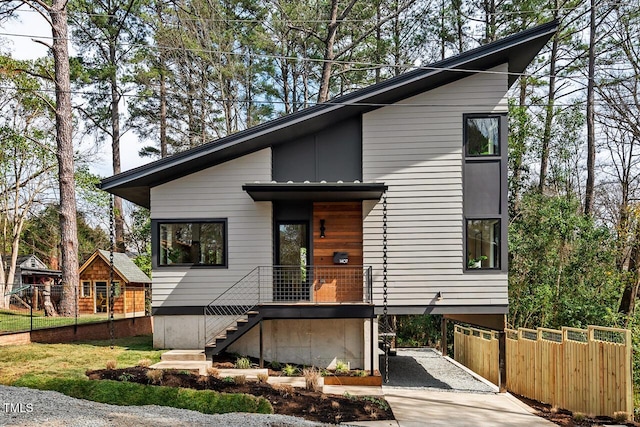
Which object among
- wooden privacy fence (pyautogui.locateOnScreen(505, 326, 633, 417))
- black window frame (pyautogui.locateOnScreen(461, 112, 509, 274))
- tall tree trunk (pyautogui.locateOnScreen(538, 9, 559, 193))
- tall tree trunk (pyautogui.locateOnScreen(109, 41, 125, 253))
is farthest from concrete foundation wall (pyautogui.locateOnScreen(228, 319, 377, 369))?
tall tree trunk (pyautogui.locateOnScreen(109, 41, 125, 253))

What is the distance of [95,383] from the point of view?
7.95 metres

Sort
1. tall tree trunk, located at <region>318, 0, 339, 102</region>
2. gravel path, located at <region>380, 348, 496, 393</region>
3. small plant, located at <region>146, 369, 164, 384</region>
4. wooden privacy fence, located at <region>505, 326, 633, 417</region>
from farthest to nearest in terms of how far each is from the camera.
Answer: tall tree trunk, located at <region>318, 0, 339, 102</region> < gravel path, located at <region>380, 348, 496, 393</region> < wooden privacy fence, located at <region>505, 326, 633, 417</region> < small plant, located at <region>146, 369, 164, 384</region>

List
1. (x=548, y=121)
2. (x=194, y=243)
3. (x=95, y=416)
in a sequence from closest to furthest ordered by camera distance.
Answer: (x=95, y=416)
(x=194, y=243)
(x=548, y=121)

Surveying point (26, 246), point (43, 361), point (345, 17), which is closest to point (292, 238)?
point (43, 361)

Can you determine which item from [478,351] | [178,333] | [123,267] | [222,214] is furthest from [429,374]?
[123,267]

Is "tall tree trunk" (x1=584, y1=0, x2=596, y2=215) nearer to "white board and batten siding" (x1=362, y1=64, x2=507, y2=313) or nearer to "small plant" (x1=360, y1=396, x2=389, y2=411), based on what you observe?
"white board and batten siding" (x1=362, y1=64, x2=507, y2=313)

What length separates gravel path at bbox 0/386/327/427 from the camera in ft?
20.0

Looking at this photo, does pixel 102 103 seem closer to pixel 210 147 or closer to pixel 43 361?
pixel 210 147

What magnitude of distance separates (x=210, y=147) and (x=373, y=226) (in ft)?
14.3

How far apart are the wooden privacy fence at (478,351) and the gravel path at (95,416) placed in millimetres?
7510

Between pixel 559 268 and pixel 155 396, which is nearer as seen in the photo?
pixel 155 396

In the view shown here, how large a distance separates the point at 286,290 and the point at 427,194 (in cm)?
423

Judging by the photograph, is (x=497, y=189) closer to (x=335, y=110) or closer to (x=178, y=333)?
(x=335, y=110)

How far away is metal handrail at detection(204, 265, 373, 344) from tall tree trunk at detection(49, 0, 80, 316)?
752 centimetres
